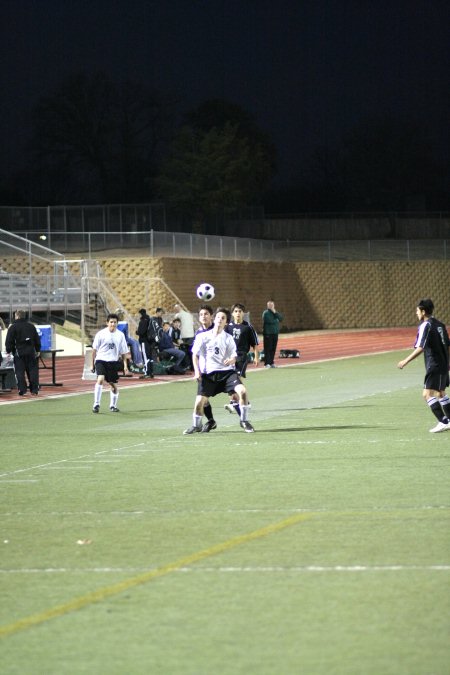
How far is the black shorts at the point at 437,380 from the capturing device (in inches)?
669

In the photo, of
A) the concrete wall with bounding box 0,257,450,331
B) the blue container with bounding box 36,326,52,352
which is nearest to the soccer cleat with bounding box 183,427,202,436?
the blue container with bounding box 36,326,52,352

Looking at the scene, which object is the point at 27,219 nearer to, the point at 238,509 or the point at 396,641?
the point at 238,509

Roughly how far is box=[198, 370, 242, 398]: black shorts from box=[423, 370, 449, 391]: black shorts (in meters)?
2.65

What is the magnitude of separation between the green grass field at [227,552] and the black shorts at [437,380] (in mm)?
740

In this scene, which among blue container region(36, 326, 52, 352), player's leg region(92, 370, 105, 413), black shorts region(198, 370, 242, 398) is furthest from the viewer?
blue container region(36, 326, 52, 352)

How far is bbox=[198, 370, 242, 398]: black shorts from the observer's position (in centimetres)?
1791

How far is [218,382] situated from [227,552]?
8791mm

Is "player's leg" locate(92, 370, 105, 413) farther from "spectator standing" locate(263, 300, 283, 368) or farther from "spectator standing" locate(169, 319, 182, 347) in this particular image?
"spectator standing" locate(263, 300, 283, 368)

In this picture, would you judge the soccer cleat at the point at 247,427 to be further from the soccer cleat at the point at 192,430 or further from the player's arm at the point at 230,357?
the player's arm at the point at 230,357

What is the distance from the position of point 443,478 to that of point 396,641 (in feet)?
21.0

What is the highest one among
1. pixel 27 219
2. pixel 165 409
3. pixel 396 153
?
pixel 396 153

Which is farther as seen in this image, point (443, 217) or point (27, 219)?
point (443, 217)

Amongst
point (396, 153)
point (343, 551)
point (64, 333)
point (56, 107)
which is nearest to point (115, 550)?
point (343, 551)

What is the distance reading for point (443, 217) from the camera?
93000 millimetres
